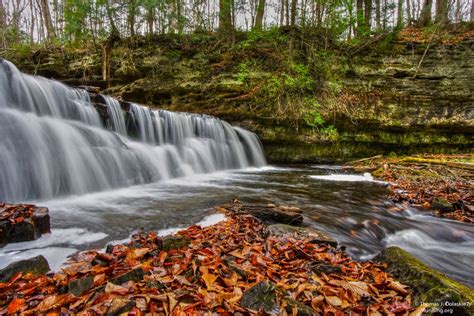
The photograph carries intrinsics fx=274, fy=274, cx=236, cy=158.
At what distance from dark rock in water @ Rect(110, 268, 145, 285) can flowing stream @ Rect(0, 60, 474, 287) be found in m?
0.96

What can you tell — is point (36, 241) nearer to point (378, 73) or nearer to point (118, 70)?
point (118, 70)

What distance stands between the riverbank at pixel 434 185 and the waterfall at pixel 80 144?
5397mm

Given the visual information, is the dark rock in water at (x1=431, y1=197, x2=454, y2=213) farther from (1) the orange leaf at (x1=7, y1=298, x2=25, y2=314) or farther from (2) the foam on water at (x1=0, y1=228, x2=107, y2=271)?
(1) the orange leaf at (x1=7, y1=298, x2=25, y2=314)

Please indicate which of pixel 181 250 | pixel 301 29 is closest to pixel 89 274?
pixel 181 250

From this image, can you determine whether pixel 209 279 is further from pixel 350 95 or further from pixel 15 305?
pixel 350 95

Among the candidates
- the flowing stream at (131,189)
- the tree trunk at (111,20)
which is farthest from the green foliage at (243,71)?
the tree trunk at (111,20)

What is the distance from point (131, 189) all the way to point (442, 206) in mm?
A: 5852

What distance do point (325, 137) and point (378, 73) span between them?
379cm

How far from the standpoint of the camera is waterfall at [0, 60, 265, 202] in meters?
4.71

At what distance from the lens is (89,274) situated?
198 centimetres

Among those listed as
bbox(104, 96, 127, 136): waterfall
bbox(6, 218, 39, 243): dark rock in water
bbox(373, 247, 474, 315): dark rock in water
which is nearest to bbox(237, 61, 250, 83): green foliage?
bbox(104, 96, 127, 136): waterfall

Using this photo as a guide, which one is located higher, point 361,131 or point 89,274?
point 361,131

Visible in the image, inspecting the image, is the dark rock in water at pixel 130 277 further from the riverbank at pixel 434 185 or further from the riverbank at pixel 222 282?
the riverbank at pixel 434 185

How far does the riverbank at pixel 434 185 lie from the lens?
15.2ft
